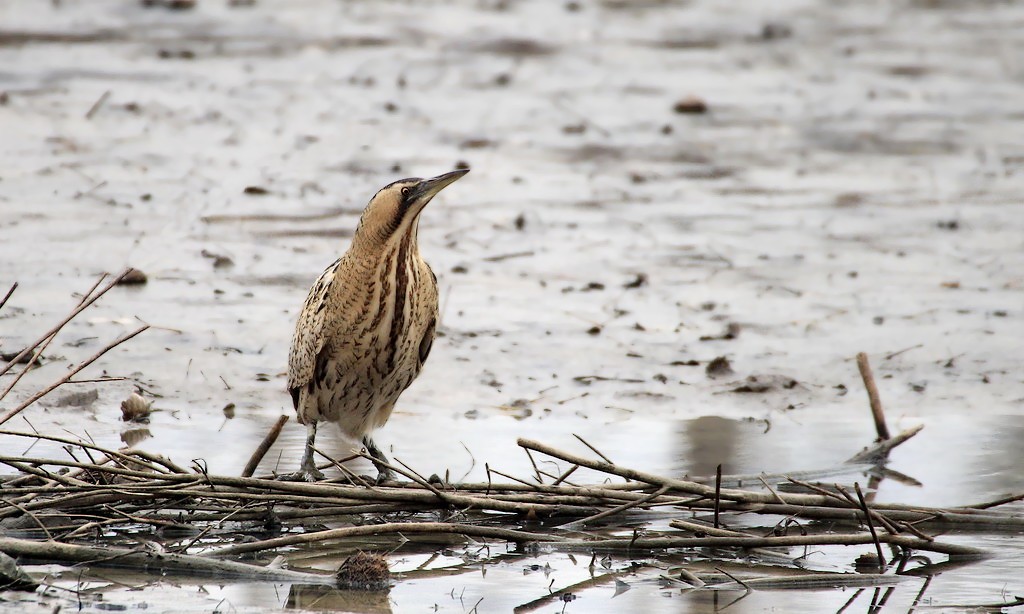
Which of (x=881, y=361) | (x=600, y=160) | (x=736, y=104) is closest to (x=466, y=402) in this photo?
Answer: (x=881, y=361)

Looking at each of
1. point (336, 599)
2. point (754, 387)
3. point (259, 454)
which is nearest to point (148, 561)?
point (336, 599)

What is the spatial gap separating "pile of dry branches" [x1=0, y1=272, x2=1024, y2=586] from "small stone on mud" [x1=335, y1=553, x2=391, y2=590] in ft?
0.20

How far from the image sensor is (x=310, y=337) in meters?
5.45

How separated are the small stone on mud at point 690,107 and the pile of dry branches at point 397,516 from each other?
7.49 metres

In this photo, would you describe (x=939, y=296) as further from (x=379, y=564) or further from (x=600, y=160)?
(x=379, y=564)

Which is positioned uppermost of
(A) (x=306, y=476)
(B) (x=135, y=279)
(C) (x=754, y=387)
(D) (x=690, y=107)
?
(D) (x=690, y=107)

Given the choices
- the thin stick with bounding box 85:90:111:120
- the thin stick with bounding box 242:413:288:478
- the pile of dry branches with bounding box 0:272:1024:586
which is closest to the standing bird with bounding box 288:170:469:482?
the thin stick with bounding box 242:413:288:478

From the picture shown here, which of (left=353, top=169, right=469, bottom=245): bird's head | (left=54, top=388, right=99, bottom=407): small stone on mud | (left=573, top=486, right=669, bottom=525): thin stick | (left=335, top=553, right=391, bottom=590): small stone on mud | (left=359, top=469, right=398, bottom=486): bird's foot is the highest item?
(left=353, top=169, right=469, bottom=245): bird's head

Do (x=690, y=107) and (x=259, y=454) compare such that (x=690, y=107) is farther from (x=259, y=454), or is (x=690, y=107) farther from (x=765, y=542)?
(x=765, y=542)

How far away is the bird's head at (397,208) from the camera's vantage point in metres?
5.24

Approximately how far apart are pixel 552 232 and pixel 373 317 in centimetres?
378

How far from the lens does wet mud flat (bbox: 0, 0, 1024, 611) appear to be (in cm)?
579

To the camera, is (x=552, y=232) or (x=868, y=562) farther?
(x=552, y=232)

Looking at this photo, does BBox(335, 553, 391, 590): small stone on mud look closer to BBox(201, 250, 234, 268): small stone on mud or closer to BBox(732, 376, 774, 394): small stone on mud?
BBox(732, 376, 774, 394): small stone on mud
